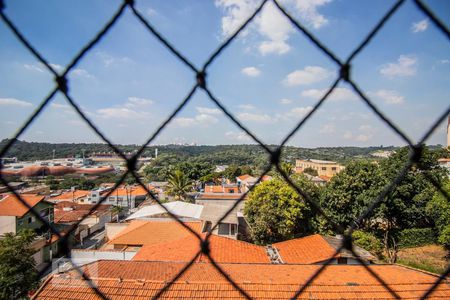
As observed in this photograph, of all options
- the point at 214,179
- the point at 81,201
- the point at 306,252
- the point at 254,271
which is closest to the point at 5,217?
the point at 254,271

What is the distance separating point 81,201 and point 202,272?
23.6 meters

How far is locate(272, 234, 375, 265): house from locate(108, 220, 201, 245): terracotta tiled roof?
12.0ft

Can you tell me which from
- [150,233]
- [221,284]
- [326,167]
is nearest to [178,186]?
[150,233]

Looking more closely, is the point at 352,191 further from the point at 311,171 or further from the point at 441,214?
the point at 311,171

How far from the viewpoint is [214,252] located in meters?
8.59

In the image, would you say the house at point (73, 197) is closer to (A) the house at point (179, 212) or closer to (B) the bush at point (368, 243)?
(A) the house at point (179, 212)

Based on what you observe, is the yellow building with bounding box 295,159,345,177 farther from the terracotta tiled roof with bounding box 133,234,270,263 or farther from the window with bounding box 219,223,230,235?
the terracotta tiled roof with bounding box 133,234,270,263

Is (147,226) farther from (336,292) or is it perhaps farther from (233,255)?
(336,292)

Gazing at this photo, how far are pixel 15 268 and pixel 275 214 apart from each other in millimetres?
8449

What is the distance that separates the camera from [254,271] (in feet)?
21.8

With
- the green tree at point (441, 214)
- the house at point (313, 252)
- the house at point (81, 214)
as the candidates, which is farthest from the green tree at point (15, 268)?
the green tree at point (441, 214)

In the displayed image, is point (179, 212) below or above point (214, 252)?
above

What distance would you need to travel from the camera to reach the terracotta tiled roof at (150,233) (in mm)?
11391

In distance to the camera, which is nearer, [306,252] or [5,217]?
[306,252]
